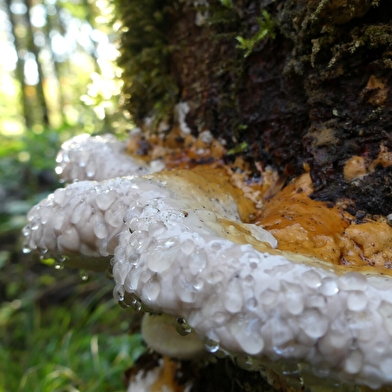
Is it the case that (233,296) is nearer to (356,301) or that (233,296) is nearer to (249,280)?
(249,280)

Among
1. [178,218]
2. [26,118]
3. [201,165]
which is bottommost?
[26,118]

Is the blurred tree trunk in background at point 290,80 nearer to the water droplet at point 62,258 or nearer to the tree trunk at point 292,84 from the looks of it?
the tree trunk at point 292,84

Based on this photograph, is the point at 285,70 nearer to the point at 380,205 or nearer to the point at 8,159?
the point at 380,205

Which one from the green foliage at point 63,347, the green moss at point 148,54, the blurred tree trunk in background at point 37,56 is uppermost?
the green moss at point 148,54

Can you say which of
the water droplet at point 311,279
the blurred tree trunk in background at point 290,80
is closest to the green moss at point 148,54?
the blurred tree trunk in background at point 290,80

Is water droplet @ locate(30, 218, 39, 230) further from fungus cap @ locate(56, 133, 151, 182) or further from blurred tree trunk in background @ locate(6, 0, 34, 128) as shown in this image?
blurred tree trunk in background @ locate(6, 0, 34, 128)

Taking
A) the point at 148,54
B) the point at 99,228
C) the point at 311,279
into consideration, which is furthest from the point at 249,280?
the point at 148,54

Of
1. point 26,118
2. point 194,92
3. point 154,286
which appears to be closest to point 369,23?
point 194,92

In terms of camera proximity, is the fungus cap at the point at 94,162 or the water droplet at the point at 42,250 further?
the fungus cap at the point at 94,162
